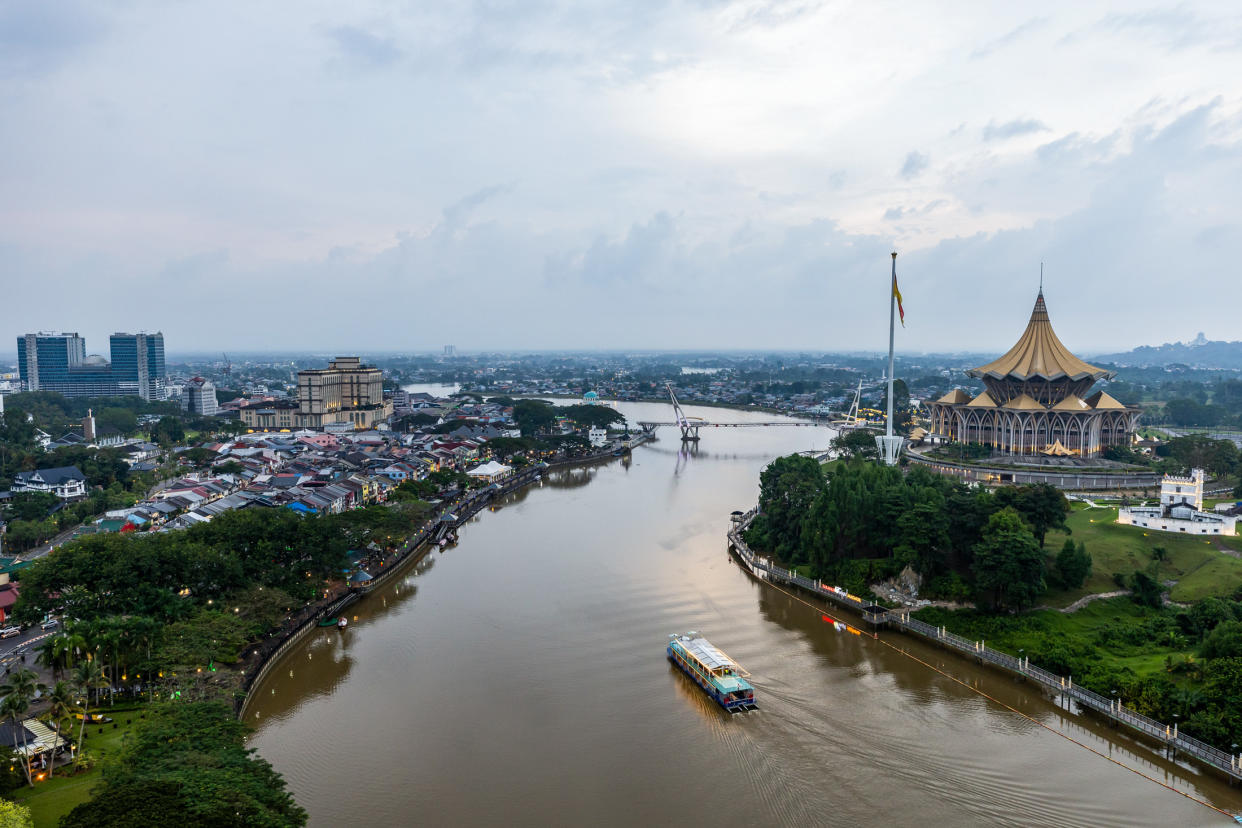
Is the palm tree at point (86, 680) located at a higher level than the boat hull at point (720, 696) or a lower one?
higher

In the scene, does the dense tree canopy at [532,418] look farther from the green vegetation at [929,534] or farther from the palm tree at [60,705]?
the palm tree at [60,705]

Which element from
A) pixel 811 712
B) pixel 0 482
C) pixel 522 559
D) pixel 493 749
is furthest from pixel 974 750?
pixel 0 482

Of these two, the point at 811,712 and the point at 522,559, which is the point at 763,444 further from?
the point at 811,712

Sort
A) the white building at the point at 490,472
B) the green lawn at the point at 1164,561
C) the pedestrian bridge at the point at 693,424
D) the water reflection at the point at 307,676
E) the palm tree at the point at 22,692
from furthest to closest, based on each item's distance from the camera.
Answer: the pedestrian bridge at the point at 693,424 < the white building at the point at 490,472 < the green lawn at the point at 1164,561 < the water reflection at the point at 307,676 < the palm tree at the point at 22,692

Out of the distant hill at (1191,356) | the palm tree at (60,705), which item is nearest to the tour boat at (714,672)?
the palm tree at (60,705)

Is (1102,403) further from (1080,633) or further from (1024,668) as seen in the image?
(1024,668)
